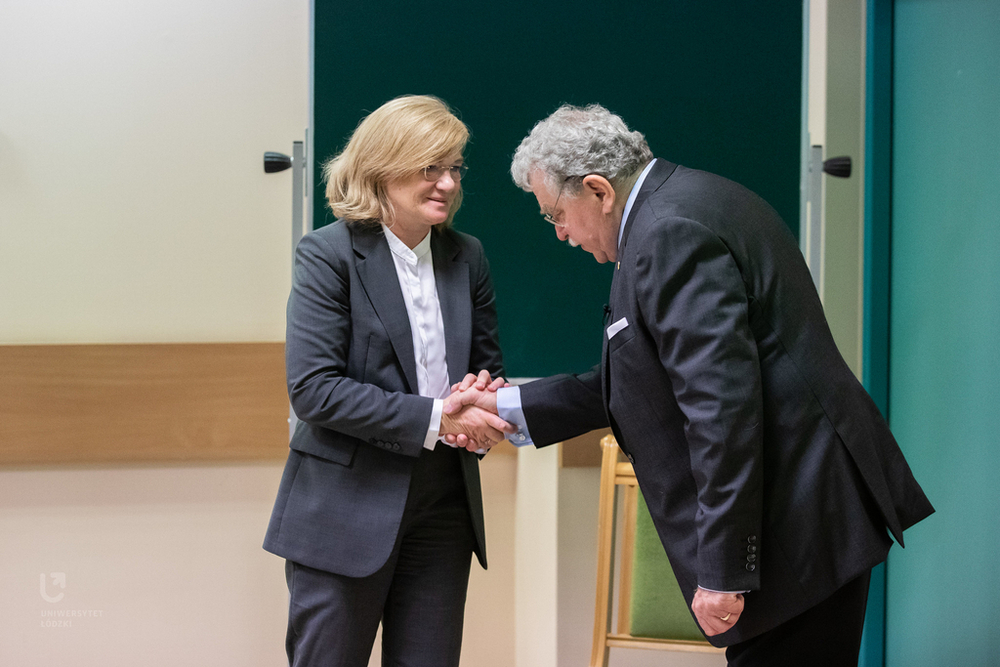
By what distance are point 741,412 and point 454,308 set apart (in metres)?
0.71

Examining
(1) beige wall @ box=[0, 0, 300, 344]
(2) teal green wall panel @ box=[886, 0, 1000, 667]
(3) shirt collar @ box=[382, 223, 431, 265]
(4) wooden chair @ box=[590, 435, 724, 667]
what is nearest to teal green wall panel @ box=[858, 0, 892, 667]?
(2) teal green wall panel @ box=[886, 0, 1000, 667]

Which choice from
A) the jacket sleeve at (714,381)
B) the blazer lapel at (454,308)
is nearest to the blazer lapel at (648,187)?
the jacket sleeve at (714,381)

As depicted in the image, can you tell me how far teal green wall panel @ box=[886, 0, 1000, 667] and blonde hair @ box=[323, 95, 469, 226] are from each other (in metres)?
1.27

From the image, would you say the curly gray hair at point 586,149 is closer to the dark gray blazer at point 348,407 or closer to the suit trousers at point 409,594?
the dark gray blazer at point 348,407

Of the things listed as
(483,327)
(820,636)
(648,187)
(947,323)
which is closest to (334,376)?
(483,327)

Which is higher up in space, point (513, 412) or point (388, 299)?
point (388, 299)

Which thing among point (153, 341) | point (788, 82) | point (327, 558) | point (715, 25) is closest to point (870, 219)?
point (788, 82)

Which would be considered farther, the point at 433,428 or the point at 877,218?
the point at 877,218

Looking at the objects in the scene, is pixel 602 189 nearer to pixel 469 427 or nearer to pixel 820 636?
pixel 469 427

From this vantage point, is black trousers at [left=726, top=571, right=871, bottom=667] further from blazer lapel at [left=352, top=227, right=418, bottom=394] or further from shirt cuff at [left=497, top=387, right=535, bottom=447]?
blazer lapel at [left=352, top=227, right=418, bottom=394]

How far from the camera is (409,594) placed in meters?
1.67

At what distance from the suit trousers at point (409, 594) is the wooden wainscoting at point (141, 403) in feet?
3.37

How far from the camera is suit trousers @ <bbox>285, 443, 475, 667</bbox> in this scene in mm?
1574

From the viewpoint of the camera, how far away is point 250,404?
8.48ft
